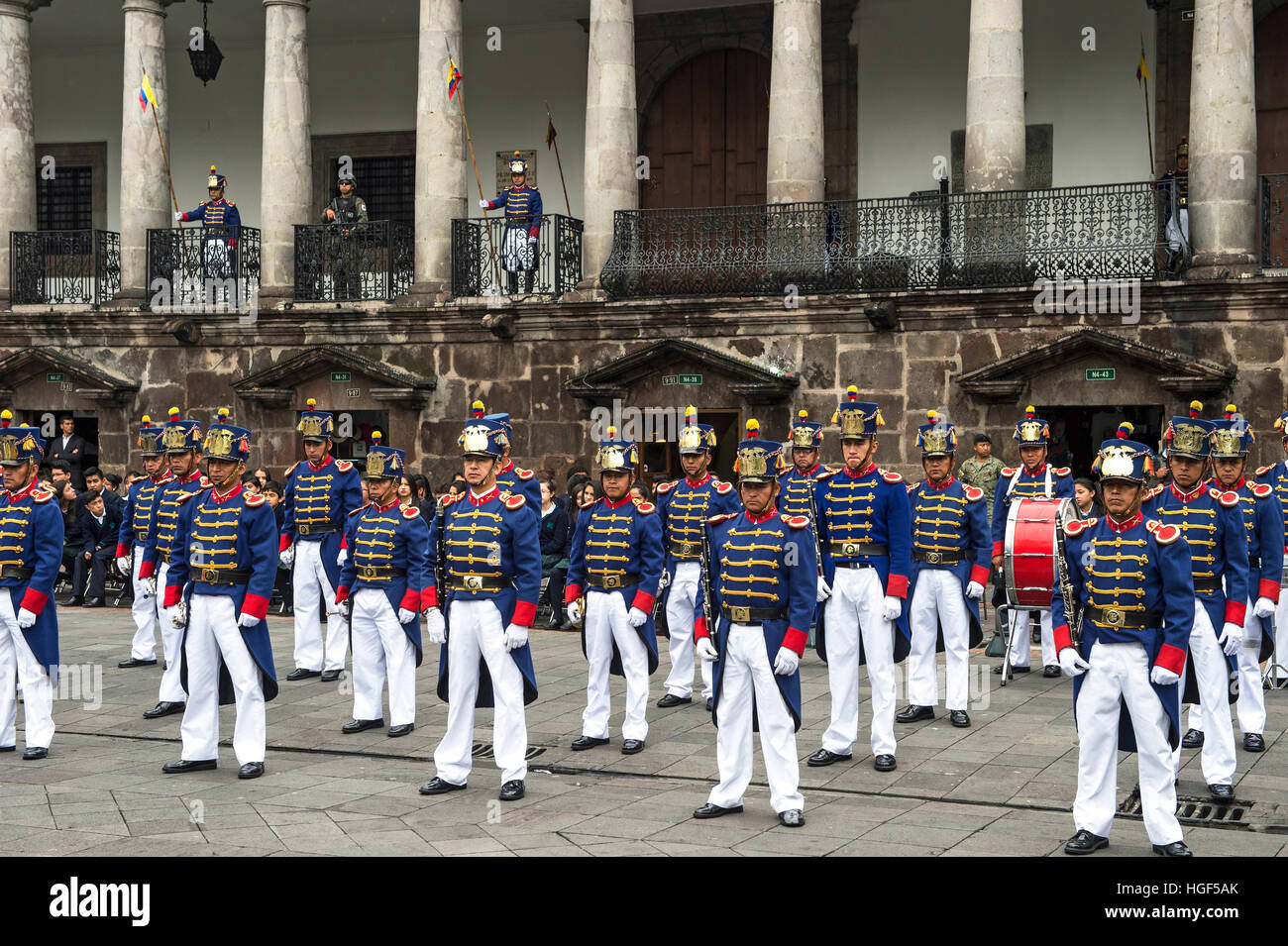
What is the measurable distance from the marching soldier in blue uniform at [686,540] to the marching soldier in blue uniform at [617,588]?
92 cm

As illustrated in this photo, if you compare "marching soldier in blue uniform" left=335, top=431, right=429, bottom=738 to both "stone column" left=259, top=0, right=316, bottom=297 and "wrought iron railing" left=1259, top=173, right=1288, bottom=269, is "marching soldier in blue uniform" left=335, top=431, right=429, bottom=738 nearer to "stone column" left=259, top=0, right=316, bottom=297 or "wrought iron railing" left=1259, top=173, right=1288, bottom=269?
"wrought iron railing" left=1259, top=173, right=1288, bottom=269

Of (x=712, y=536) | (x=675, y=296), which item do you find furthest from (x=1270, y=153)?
(x=712, y=536)

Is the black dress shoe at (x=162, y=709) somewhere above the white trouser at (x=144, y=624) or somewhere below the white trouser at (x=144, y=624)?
below

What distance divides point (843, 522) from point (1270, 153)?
15501 mm

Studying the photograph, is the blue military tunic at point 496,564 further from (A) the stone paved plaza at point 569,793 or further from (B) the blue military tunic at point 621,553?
(B) the blue military tunic at point 621,553

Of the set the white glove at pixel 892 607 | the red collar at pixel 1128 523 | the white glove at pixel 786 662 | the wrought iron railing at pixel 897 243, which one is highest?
the wrought iron railing at pixel 897 243

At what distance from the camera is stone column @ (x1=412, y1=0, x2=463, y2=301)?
23859mm

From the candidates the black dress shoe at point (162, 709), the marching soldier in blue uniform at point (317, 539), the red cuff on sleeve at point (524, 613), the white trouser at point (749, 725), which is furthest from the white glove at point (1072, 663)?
the marching soldier in blue uniform at point (317, 539)

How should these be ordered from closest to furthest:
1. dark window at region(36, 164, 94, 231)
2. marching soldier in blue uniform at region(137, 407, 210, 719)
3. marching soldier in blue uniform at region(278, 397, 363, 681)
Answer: marching soldier in blue uniform at region(137, 407, 210, 719) → marching soldier in blue uniform at region(278, 397, 363, 681) → dark window at region(36, 164, 94, 231)

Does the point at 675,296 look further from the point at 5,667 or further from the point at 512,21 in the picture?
the point at 5,667

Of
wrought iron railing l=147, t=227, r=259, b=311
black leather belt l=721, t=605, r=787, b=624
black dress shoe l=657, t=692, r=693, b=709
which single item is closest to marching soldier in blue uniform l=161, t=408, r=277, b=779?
black leather belt l=721, t=605, r=787, b=624

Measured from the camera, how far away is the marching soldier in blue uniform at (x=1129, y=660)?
26.5ft

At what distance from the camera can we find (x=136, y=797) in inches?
383

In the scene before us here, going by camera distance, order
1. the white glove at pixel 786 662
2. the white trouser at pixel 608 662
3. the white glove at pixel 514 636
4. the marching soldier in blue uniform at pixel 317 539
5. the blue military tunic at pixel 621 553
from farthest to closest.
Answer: the marching soldier in blue uniform at pixel 317 539
the blue military tunic at pixel 621 553
the white trouser at pixel 608 662
the white glove at pixel 514 636
the white glove at pixel 786 662
